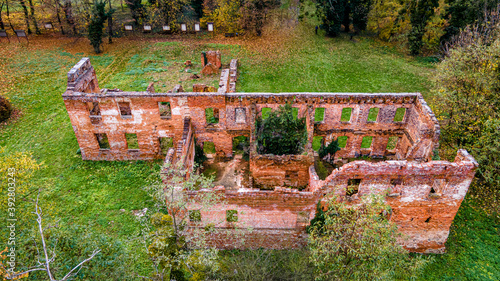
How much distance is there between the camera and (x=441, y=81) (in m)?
26.0

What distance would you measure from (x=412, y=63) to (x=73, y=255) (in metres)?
42.8

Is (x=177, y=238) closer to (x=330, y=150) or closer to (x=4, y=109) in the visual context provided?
(x=330, y=150)

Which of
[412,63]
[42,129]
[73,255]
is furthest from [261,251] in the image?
[412,63]

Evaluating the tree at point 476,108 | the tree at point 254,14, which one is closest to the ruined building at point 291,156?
the tree at point 476,108

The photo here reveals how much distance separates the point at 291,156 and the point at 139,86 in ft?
71.2

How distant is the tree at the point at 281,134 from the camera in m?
22.8

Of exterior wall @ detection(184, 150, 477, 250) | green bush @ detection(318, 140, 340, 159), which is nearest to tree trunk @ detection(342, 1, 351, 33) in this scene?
green bush @ detection(318, 140, 340, 159)

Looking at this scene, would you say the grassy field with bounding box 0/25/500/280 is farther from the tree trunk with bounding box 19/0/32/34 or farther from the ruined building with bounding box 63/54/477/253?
the tree trunk with bounding box 19/0/32/34

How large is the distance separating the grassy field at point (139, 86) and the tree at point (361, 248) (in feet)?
20.6

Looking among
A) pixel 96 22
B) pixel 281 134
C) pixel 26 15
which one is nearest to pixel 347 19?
Answer: pixel 281 134

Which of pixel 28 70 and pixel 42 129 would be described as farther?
pixel 28 70

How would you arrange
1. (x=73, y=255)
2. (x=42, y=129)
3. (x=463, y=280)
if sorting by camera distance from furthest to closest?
(x=42, y=129) < (x=463, y=280) < (x=73, y=255)

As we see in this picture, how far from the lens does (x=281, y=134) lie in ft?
75.3

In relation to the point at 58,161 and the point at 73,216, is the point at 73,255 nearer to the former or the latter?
the point at 73,216
